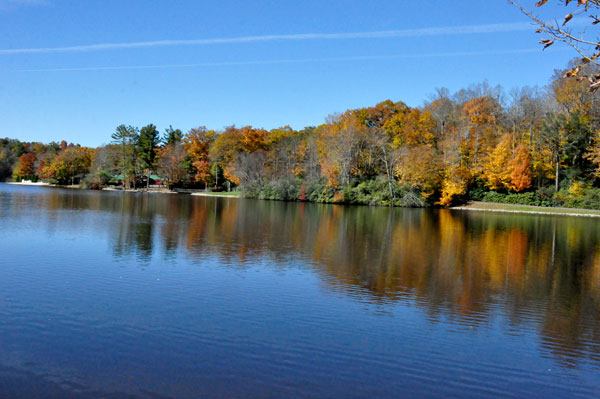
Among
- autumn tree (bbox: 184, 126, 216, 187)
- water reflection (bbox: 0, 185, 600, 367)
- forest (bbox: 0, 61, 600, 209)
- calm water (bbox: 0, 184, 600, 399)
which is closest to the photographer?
calm water (bbox: 0, 184, 600, 399)

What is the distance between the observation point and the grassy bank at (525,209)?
39.5 meters

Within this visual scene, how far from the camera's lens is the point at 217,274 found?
1138 centimetres

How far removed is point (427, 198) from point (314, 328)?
144 ft

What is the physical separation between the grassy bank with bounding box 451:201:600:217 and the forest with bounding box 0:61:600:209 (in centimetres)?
149

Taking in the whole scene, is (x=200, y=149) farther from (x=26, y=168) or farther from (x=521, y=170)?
(x=521, y=170)

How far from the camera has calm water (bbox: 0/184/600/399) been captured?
18.2 feet

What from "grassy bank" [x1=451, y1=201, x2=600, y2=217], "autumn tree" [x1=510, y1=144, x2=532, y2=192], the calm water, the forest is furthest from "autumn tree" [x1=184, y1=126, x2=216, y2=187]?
the calm water

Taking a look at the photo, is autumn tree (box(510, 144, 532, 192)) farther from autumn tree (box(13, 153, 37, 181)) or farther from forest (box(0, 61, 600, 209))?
autumn tree (box(13, 153, 37, 181))

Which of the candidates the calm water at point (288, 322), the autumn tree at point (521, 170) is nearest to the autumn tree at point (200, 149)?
the autumn tree at point (521, 170)

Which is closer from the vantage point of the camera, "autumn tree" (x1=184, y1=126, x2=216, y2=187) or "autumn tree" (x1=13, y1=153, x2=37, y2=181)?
"autumn tree" (x1=184, y1=126, x2=216, y2=187)

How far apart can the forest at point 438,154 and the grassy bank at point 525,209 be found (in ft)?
4.88

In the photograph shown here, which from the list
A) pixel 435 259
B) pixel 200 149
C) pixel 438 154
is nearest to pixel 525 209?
pixel 438 154

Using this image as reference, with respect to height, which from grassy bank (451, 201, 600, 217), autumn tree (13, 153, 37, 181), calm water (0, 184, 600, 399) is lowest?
calm water (0, 184, 600, 399)

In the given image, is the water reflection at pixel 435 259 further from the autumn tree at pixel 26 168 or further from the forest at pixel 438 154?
the autumn tree at pixel 26 168
